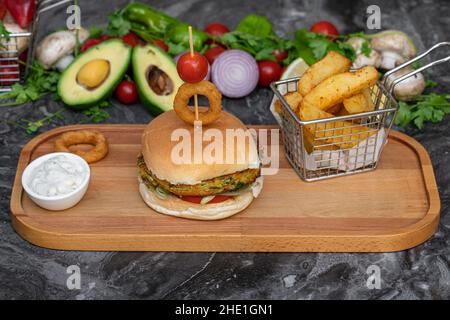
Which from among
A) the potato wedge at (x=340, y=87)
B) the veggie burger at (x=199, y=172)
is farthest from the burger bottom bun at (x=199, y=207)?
the potato wedge at (x=340, y=87)

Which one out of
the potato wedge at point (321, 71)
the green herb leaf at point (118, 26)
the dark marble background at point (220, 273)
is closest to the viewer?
the dark marble background at point (220, 273)

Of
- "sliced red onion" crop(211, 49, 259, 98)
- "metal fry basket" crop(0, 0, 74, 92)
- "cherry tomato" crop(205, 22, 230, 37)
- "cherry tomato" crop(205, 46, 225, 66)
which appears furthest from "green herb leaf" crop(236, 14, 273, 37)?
"metal fry basket" crop(0, 0, 74, 92)

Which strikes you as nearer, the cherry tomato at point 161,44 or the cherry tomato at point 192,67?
the cherry tomato at point 192,67

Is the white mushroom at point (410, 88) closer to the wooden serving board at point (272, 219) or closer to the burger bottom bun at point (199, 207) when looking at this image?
the wooden serving board at point (272, 219)

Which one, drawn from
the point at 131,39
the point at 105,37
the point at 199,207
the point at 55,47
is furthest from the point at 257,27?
the point at 199,207

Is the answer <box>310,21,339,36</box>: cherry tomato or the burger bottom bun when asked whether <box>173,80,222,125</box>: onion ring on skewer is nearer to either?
the burger bottom bun

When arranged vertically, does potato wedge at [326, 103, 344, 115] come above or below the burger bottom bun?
above

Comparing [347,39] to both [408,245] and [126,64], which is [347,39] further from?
[408,245]
